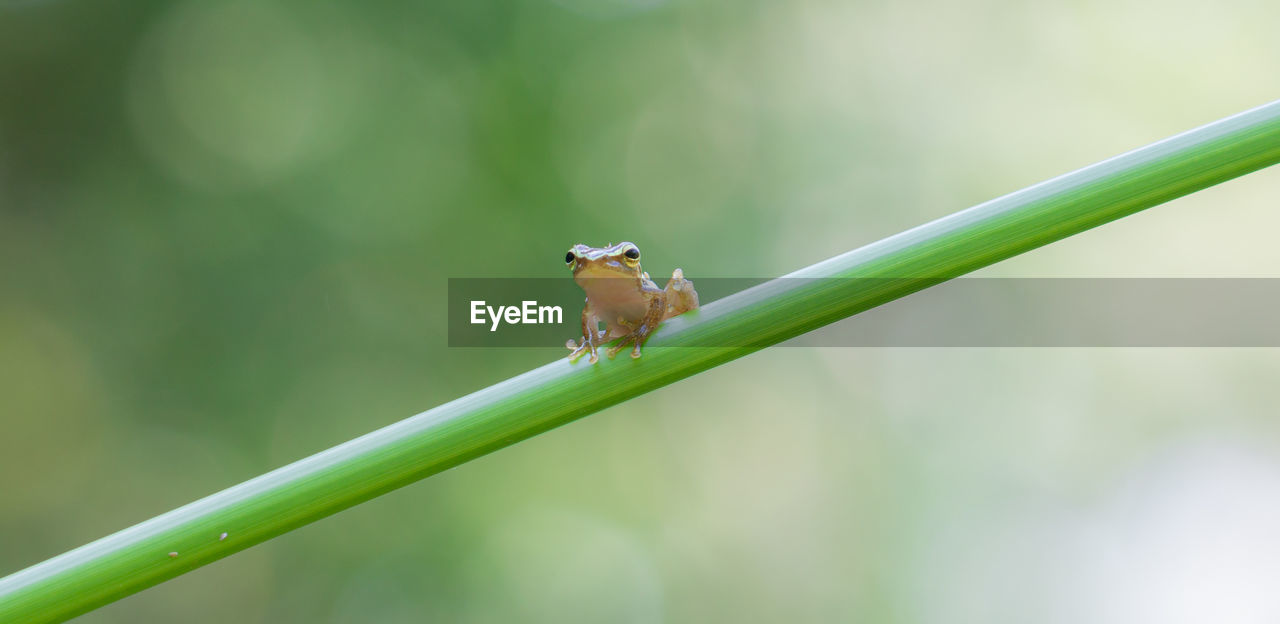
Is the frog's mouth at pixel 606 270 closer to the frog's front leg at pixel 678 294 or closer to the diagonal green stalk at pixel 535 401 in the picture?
the frog's front leg at pixel 678 294

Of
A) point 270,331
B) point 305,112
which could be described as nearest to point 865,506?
point 270,331

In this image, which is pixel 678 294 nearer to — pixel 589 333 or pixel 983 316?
pixel 589 333

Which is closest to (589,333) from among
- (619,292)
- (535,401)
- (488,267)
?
(619,292)

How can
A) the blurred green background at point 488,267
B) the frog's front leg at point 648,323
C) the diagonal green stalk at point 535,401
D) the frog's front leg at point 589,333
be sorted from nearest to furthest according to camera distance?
the diagonal green stalk at point 535,401
the frog's front leg at point 648,323
the frog's front leg at point 589,333
the blurred green background at point 488,267

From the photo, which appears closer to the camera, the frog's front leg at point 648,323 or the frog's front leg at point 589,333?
the frog's front leg at point 648,323

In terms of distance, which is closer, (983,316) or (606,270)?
(606,270)

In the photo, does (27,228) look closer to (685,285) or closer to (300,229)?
(300,229)

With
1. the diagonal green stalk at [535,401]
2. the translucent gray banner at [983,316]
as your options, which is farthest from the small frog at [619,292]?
the translucent gray banner at [983,316]
